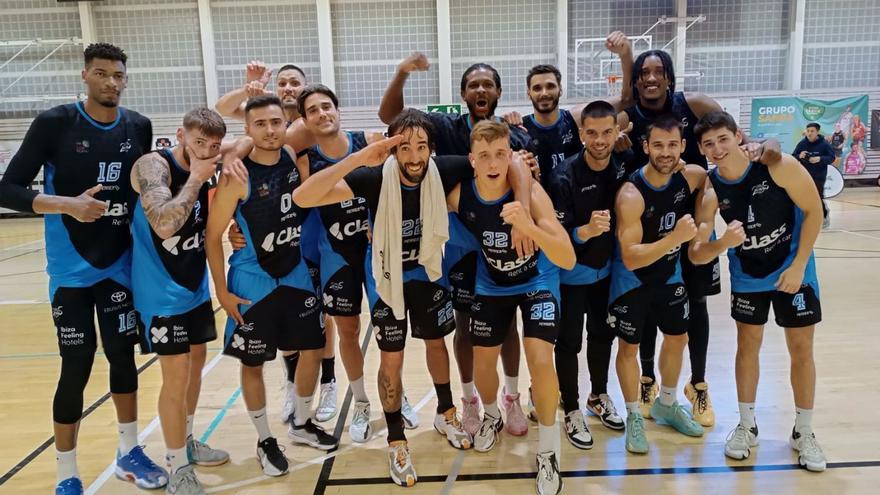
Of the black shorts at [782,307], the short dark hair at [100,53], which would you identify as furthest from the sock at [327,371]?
the black shorts at [782,307]

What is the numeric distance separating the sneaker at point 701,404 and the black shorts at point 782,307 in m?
0.73

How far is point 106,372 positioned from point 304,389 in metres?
→ 2.59

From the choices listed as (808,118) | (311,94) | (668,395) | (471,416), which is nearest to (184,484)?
(471,416)

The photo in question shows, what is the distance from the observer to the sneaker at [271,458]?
3.44 m

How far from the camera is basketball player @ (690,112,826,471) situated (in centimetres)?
324

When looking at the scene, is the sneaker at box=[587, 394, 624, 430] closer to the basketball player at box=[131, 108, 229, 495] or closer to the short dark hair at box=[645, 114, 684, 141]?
the short dark hair at box=[645, 114, 684, 141]

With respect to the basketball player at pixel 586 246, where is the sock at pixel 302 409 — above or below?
below

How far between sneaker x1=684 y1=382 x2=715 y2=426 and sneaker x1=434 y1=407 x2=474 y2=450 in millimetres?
1543

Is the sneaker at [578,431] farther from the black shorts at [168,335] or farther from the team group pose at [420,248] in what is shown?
the black shorts at [168,335]

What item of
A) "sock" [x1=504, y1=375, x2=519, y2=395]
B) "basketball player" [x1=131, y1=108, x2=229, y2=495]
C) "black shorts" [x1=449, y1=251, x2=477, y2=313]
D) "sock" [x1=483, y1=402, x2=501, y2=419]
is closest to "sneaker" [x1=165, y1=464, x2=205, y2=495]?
"basketball player" [x1=131, y1=108, x2=229, y2=495]

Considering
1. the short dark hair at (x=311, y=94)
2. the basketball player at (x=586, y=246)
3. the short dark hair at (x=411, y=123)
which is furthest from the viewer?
the short dark hair at (x=311, y=94)

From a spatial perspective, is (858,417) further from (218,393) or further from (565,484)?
(218,393)

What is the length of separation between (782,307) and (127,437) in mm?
3845

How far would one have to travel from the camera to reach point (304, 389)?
3768 millimetres
